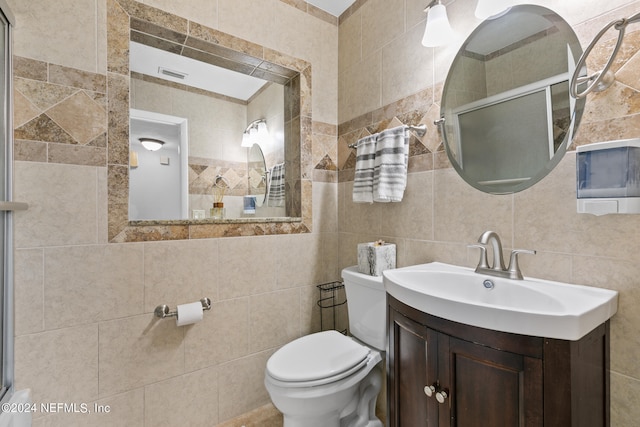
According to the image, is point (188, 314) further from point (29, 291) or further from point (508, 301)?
point (508, 301)

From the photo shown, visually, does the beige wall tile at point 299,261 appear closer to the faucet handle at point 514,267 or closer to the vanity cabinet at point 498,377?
the vanity cabinet at point 498,377

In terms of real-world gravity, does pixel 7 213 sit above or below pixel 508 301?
above

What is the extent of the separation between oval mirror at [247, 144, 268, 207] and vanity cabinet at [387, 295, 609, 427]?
1144 millimetres

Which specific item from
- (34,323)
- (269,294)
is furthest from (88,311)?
(269,294)

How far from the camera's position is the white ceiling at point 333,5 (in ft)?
6.08

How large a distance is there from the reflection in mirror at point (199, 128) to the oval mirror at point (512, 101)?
111 centimetres

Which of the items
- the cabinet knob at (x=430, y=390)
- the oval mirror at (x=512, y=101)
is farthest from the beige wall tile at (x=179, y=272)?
the oval mirror at (x=512, y=101)

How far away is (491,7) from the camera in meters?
1.10

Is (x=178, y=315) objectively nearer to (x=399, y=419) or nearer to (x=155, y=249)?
(x=155, y=249)

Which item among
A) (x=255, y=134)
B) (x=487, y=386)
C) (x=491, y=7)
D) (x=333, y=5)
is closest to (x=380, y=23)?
(x=333, y=5)

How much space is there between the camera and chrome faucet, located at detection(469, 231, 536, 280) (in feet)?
3.34

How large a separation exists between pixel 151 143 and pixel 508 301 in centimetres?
174

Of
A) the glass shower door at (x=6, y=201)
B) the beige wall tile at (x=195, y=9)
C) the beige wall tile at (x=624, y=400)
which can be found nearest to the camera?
the beige wall tile at (x=624, y=400)

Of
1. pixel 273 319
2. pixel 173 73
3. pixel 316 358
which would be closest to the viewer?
pixel 316 358
